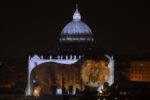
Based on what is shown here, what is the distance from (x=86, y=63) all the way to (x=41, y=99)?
1496 inches

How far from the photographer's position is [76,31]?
165500 millimetres

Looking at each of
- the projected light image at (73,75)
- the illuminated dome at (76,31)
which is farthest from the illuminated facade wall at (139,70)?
the illuminated dome at (76,31)

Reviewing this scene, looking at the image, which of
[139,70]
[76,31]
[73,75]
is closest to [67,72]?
[73,75]

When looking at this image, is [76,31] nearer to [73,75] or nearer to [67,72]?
[67,72]

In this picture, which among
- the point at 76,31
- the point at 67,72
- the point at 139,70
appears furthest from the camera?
the point at 76,31

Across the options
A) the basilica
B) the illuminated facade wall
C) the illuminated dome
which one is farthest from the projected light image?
the illuminated dome

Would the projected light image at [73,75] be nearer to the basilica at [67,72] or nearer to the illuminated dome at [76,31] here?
the basilica at [67,72]

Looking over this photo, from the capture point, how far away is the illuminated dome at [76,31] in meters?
164

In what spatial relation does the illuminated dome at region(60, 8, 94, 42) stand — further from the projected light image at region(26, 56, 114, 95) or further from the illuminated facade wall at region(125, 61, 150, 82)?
the projected light image at region(26, 56, 114, 95)

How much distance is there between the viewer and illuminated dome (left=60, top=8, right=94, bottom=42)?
538 ft

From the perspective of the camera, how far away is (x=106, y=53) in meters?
146

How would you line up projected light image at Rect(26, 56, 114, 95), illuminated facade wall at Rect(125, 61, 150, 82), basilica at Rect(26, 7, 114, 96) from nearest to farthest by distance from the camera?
basilica at Rect(26, 7, 114, 96) → projected light image at Rect(26, 56, 114, 95) → illuminated facade wall at Rect(125, 61, 150, 82)

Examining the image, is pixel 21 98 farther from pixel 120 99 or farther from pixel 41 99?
pixel 120 99

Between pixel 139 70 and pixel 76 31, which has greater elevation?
pixel 76 31
